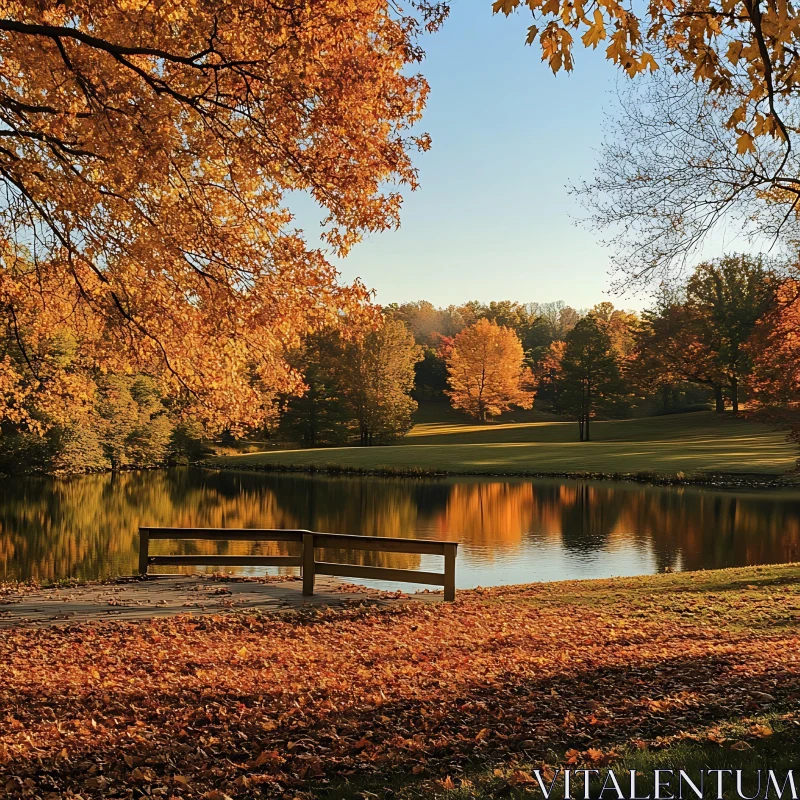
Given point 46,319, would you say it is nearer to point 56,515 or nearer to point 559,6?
point 559,6

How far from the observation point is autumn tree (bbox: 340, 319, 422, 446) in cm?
6694

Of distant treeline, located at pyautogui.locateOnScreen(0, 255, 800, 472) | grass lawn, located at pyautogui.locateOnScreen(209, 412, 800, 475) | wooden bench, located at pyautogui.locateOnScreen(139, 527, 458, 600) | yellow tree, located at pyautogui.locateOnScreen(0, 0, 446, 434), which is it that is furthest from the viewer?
distant treeline, located at pyautogui.locateOnScreen(0, 255, 800, 472)

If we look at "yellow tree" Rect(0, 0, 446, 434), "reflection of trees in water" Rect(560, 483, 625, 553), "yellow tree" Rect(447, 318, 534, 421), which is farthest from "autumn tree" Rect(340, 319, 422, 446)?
"yellow tree" Rect(0, 0, 446, 434)

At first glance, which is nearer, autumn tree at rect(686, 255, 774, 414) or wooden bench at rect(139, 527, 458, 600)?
wooden bench at rect(139, 527, 458, 600)

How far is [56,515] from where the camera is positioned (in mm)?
29703

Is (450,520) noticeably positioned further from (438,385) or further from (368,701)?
(438,385)

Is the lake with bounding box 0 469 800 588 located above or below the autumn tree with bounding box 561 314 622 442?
below

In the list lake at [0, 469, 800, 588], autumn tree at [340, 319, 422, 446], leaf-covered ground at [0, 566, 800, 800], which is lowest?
lake at [0, 469, 800, 588]

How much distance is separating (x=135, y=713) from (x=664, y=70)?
34.8ft

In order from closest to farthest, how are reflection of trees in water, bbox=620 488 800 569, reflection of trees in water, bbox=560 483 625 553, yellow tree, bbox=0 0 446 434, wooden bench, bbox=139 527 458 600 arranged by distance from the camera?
yellow tree, bbox=0 0 446 434 < wooden bench, bbox=139 527 458 600 < reflection of trees in water, bbox=620 488 800 569 < reflection of trees in water, bbox=560 483 625 553

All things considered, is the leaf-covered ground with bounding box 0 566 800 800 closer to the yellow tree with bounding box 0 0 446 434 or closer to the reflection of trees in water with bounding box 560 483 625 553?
the yellow tree with bounding box 0 0 446 434

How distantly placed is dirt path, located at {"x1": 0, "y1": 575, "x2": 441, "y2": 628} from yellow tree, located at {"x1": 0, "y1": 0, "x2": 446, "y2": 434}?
279 centimetres

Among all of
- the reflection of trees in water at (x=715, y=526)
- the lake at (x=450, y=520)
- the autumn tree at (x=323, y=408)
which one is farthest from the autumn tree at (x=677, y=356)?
the reflection of trees in water at (x=715, y=526)

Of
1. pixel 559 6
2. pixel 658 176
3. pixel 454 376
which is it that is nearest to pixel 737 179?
pixel 658 176
